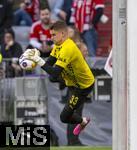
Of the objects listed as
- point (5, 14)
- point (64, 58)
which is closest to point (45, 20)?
point (5, 14)

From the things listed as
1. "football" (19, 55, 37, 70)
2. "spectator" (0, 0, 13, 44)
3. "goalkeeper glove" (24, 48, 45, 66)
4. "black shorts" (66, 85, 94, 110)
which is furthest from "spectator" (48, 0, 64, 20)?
"football" (19, 55, 37, 70)

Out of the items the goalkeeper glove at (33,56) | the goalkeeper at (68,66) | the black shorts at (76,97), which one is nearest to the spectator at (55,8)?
the goalkeeper at (68,66)

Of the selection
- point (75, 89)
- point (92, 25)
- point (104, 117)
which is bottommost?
point (104, 117)

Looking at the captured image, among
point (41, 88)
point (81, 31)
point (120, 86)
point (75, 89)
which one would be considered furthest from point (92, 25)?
point (120, 86)

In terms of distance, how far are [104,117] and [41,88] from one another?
4.52 feet

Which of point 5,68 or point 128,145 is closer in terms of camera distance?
point 128,145

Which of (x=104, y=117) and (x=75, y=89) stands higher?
(x=75, y=89)

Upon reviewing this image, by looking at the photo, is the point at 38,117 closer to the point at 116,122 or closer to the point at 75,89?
the point at 75,89

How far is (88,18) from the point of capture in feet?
47.0

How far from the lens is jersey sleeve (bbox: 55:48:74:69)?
9400mm

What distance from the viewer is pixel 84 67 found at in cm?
1013

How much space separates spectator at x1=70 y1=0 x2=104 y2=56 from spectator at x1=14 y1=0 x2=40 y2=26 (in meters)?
0.78

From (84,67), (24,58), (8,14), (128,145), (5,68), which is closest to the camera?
(128,145)

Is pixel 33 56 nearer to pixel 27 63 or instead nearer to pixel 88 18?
pixel 27 63
